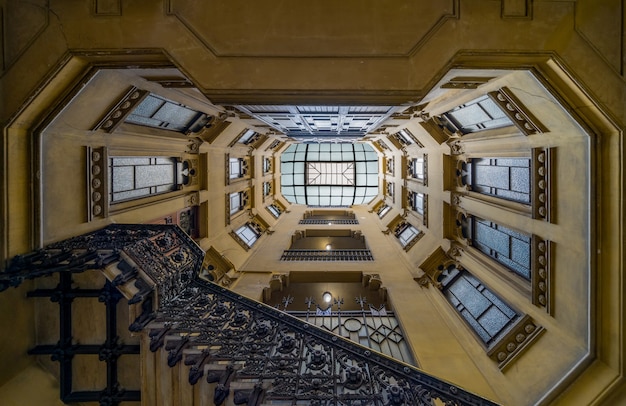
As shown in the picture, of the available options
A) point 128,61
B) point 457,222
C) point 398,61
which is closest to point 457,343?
point 457,222

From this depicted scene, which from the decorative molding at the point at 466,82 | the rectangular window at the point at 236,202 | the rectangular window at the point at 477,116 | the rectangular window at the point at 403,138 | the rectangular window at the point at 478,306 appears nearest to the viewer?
the decorative molding at the point at 466,82

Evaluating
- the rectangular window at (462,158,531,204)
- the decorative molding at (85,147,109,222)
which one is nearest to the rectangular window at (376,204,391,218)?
the rectangular window at (462,158,531,204)

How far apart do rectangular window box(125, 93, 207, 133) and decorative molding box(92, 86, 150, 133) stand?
1.71ft

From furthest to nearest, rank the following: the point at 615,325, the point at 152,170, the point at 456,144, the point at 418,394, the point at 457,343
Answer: the point at 456,144 < the point at 152,170 < the point at 457,343 < the point at 615,325 < the point at 418,394

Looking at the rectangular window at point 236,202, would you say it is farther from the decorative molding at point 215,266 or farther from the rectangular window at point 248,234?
the decorative molding at point 215,266

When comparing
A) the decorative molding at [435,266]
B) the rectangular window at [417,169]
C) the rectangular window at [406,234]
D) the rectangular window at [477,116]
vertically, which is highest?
the rectangular window at [477,116]

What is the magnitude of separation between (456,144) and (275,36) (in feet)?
25.4

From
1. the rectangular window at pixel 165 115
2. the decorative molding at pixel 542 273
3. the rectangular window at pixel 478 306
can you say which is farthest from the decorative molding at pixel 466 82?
the rectangular window at pixel 165 115

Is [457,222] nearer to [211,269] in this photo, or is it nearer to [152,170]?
[211,269]

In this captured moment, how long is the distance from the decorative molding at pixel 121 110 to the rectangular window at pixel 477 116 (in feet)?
26.0

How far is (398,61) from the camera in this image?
5477mm

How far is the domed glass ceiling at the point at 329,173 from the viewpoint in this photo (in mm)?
26328

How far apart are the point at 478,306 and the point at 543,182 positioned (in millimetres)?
3737

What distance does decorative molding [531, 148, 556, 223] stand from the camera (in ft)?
20.5
